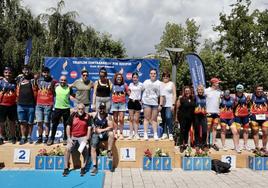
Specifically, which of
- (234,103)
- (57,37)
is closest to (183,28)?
(57,37)

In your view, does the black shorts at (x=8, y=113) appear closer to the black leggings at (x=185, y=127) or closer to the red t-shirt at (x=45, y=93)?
the red t-shirt at (x=45, y=93)

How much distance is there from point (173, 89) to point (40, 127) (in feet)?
11.1

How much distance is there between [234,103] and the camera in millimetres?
8523

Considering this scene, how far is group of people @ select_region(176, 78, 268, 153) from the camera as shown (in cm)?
837

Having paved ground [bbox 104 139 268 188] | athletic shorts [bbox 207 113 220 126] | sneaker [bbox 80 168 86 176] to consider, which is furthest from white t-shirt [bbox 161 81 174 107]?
sneaker [bbox 80 168 86 176]

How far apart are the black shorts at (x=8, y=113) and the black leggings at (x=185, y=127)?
4077 mm

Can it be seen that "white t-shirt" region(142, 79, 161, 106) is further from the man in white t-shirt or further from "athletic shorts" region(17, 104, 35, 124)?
"athletic shorts" region(17, 104, 35, 124)

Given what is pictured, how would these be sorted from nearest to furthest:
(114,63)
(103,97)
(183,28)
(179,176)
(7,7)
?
(179,176)
(103,97)
(114,63)
(7,7)
(183,28)

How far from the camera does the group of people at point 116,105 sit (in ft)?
26.9

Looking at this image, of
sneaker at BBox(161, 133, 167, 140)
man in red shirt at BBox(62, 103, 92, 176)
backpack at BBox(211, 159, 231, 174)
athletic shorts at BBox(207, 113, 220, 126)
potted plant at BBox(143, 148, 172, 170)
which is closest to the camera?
man in red shirt at BBox(62, 103, 92, 176)

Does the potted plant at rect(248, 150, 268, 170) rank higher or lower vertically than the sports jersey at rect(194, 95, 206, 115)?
lower

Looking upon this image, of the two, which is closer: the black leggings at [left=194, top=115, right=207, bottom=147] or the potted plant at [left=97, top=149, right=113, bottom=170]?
the potted plant at [left=97, top=149, right=113, bottom=170]

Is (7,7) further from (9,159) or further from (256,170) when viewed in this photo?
(256,170)

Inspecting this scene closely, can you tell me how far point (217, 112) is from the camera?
8.45 m
